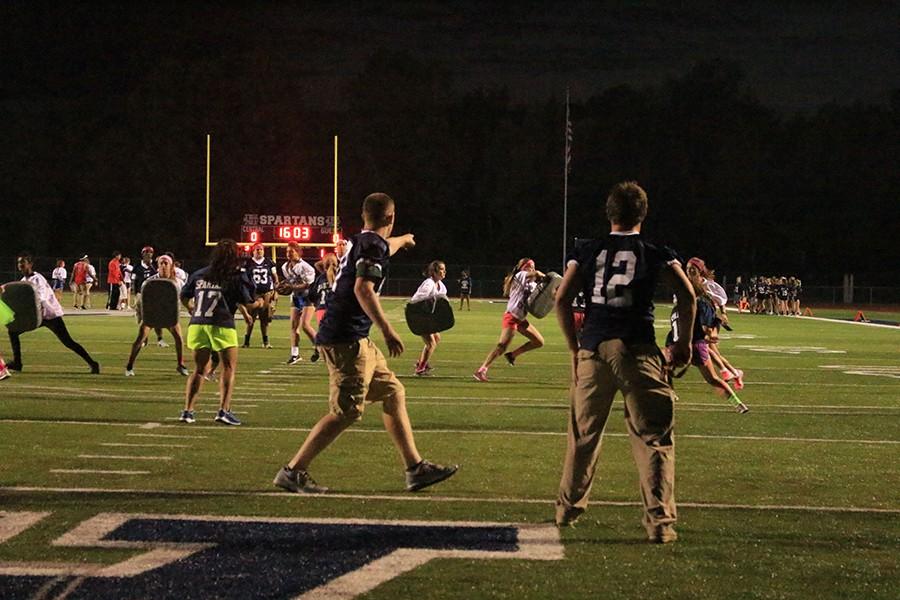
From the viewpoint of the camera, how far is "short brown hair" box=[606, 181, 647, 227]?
18.5ft

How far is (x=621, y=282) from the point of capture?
18.3ft

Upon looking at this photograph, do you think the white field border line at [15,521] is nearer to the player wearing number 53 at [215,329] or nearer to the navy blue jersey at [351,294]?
the navy blue jersey at [351,294]

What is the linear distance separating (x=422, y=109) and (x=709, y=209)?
1920cm

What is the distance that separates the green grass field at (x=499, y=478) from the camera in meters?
4.88

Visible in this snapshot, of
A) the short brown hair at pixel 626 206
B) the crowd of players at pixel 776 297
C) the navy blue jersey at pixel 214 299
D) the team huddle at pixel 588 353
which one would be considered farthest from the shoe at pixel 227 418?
the crowd of players at pixel 776 297

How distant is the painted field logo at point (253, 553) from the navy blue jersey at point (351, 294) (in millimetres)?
1116

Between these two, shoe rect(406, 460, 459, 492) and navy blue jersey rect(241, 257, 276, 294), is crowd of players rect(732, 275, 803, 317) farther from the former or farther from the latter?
shoe rect(406, 460, 459, 492)

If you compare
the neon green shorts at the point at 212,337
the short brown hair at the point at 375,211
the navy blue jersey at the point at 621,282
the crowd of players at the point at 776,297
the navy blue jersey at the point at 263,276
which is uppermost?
the short brown hair at the point at 375,211

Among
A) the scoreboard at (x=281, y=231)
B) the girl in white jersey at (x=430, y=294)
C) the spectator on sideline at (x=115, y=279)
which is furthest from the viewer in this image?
the scoreboard at (x=281, y=231)

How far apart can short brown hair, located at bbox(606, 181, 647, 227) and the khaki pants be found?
605 mm

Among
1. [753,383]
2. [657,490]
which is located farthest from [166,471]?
[753,383]

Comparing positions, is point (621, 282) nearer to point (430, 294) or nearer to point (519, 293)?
point (519, 293)

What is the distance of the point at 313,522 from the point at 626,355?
5.88 feet

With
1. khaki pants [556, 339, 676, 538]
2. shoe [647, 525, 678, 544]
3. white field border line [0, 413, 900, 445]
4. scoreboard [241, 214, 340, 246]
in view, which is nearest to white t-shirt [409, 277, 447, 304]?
white field border line [0, 413, 900, 445]
